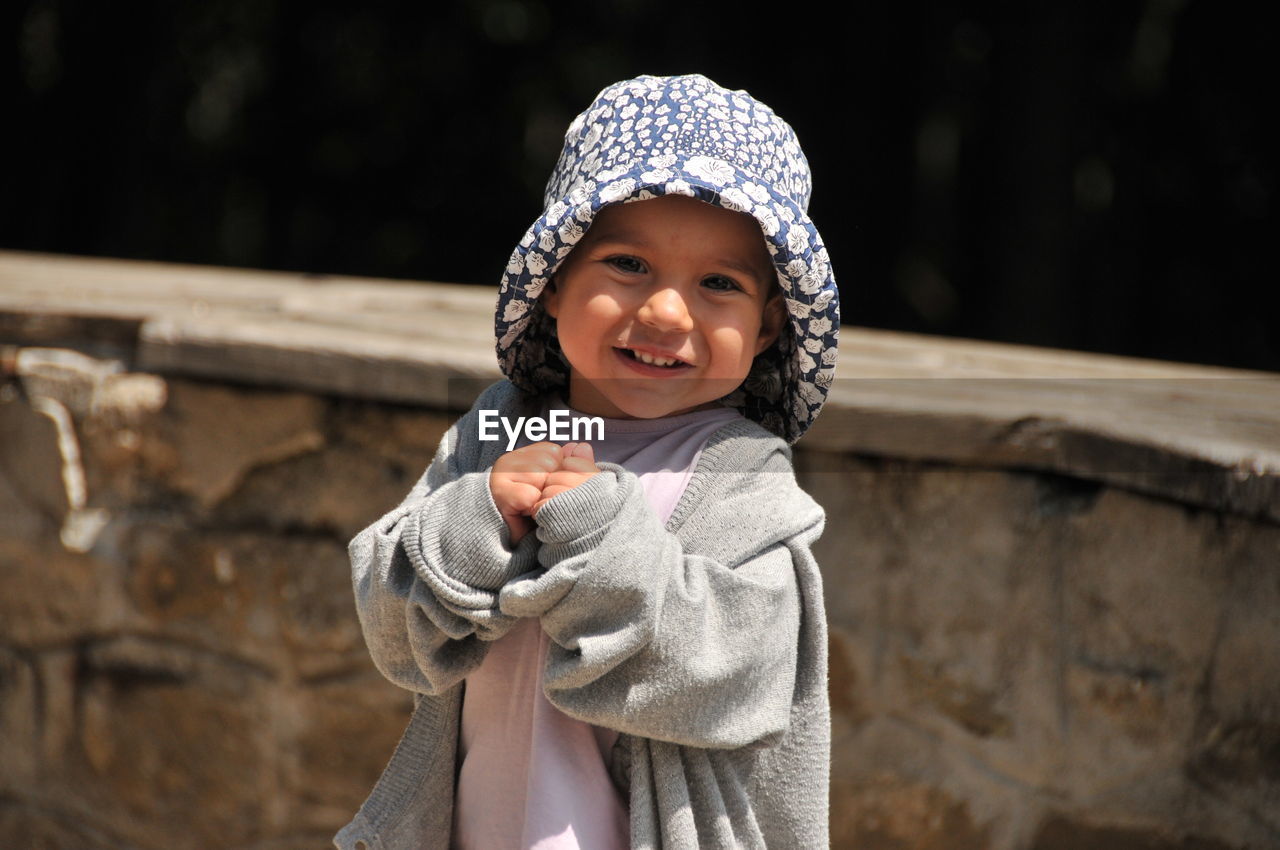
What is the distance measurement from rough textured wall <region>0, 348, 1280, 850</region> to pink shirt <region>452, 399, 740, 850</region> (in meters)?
0.66

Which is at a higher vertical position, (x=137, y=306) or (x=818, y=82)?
(x=818, y=82)

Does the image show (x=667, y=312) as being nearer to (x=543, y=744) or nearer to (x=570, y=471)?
(x=570, y=471)

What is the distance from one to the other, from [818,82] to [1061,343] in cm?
149

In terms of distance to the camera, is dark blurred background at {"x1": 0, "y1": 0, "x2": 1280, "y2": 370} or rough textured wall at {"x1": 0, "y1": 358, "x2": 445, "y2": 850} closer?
rough textured wall at {"x1": 0, "y1": 358, "x2": 445, "y2": 850}

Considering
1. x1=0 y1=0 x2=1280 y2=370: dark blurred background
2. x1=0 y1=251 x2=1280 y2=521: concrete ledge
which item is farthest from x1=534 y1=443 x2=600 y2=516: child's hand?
x1=0 y1=0 x2=1280 y2=370: dark blurred background

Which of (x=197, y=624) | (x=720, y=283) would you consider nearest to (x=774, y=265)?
(x=720, y=283)

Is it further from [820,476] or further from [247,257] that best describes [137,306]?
[247,257]

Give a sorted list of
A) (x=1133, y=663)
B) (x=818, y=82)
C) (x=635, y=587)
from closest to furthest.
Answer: (x=635, y=587), (x=1133, y=663), (x=818, y=82)

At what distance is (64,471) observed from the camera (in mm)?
2346

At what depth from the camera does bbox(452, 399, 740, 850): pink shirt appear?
4.01 feet

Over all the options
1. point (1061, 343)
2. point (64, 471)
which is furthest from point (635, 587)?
point (1061, 343)

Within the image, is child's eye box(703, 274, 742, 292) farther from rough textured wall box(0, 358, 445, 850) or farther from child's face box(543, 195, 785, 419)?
rough textured wall box(0, 358, 445, 850)

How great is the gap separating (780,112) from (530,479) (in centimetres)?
466

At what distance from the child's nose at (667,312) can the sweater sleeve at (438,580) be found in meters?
0.21
